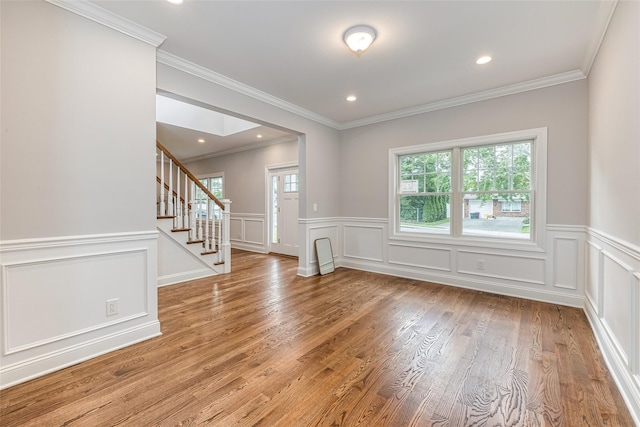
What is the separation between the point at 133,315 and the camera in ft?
7.63

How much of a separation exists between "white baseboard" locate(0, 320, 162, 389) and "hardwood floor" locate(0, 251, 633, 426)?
0.07 metres

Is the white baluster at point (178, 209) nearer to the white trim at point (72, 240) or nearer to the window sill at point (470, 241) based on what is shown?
the white trim at point (72, 240)

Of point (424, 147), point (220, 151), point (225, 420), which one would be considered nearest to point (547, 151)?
point (424, 147)

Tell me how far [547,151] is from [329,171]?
3.08 meters

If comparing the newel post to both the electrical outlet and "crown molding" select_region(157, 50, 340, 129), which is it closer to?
"crown molding" select_region(157, 50, 340, 129)

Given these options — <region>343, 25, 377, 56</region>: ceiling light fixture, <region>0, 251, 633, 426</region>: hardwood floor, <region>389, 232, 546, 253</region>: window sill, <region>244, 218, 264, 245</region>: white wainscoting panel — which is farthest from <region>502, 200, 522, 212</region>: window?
<region>244, 218, 264, 245</region>: white wainscoting panel

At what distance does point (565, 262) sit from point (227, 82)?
4.56 meters

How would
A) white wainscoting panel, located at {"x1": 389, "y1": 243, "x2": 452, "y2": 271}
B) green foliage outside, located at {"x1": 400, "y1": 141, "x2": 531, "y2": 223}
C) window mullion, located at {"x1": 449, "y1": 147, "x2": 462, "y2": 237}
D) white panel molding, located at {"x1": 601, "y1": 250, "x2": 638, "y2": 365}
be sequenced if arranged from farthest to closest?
1. white wainscoting panel, located at {"x1": 389, "y1": 243, "x2": 452, "y2": 271}
2. window mullion, located at {"x1": 449, "y1": 147, "x2": 462, "y2": 237}
3. green foliage outside, located at {"x1": 400, "y1": 141, "x2": 531, "y2": 223}
4. white panel molding, located at {"x1": 601, "y1": 250, "x2": 638, "y2": 365}

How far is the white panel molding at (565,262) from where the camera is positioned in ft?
10.3

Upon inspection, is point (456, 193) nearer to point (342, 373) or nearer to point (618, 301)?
point (618, 301)

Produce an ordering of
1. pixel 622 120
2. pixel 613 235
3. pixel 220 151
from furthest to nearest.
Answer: pixel 220 151, pixel 613 235, pixel 622 120

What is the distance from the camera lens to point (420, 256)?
426cm

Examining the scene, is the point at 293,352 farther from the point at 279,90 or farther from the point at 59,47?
the point at 279,90

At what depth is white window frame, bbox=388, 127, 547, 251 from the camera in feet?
10.8
